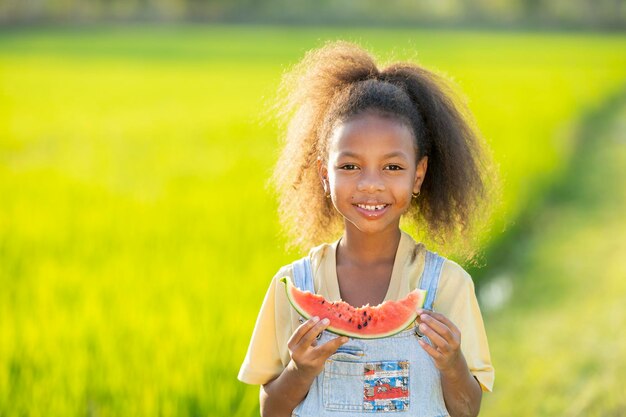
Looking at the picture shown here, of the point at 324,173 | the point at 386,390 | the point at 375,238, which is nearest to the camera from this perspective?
the point at 386,390

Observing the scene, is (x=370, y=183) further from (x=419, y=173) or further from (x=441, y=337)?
(x=441, y=337)

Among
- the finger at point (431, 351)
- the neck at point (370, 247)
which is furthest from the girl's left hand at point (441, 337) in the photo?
the neck at point (370, 247)

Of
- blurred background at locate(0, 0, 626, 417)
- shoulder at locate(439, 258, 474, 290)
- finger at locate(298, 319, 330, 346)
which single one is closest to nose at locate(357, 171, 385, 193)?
shoulder at locate(439, 258, 474, 290)

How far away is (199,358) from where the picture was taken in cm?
493

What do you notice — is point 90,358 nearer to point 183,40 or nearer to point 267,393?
point 267,393

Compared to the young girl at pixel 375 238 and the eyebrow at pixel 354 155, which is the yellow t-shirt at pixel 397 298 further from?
the eyebrow at pixel 354 155

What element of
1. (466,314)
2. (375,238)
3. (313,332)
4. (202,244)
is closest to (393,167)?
(375,238)

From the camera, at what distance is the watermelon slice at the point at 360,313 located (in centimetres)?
319

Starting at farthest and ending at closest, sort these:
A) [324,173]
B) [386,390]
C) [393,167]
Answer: [324,173] < [393,167] < [386,390]

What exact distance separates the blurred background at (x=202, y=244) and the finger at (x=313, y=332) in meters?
1.18

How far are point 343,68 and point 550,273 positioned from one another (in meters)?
4.94

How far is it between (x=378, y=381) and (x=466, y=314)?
1.11 feet

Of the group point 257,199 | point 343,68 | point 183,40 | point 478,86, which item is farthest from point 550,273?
point 183,40

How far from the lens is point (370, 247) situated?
11.4ft
